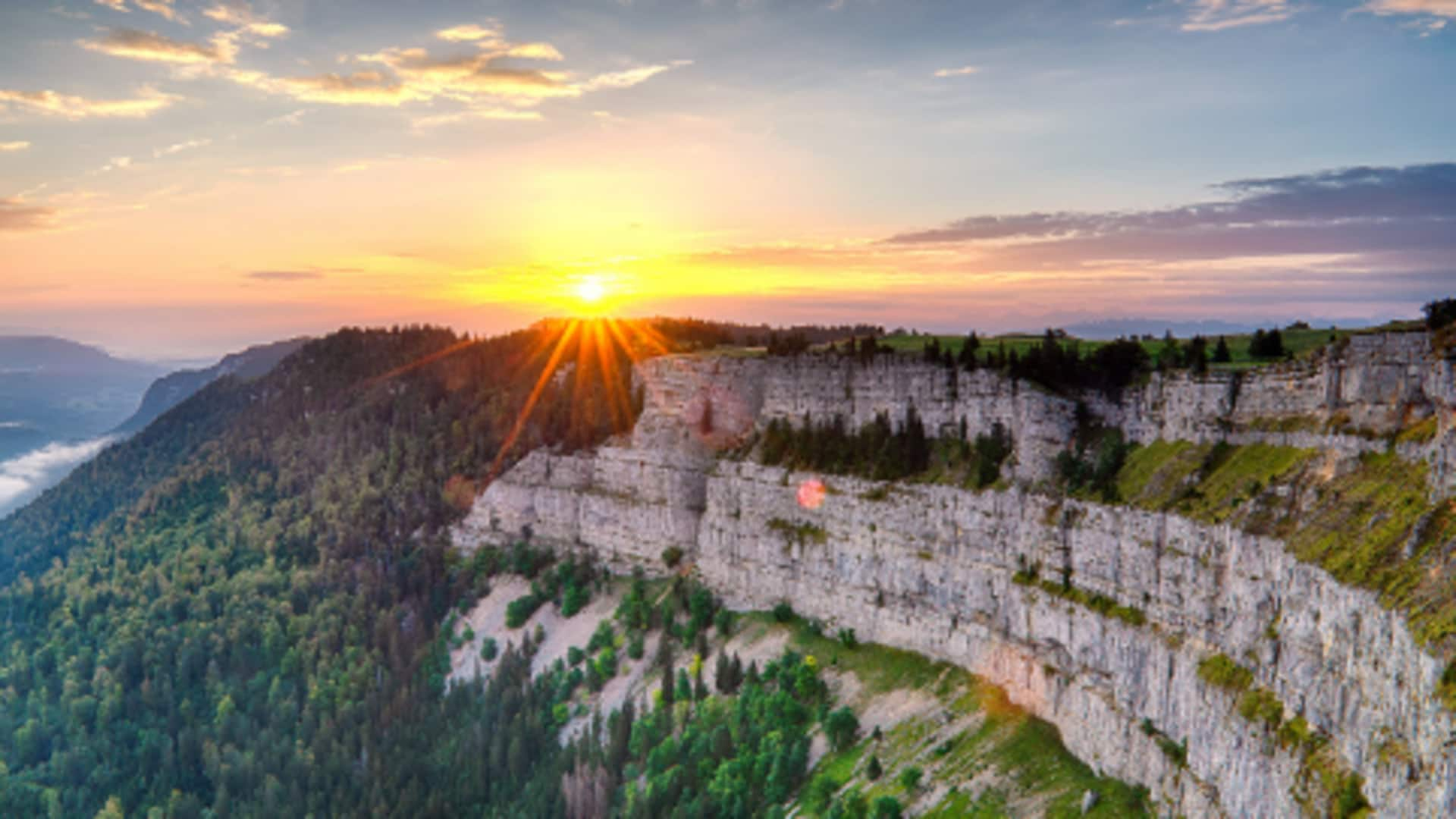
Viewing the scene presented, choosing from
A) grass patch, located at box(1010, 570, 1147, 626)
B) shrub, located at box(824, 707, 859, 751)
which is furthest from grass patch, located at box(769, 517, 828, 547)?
grass patch, located at box(1010, 570, 1147, 626)

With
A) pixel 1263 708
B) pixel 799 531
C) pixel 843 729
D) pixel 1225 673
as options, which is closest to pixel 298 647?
pixel 799 531

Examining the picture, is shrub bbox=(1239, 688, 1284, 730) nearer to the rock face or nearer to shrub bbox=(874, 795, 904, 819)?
the rock face

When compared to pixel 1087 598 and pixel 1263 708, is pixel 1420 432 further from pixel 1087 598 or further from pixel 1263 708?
pixel 1087 598

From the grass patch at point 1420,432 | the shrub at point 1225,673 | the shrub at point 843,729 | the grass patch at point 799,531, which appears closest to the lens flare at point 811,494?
the grass patch at point 799,531

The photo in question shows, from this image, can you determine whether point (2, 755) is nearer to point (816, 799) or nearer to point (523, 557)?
point (523, 557)

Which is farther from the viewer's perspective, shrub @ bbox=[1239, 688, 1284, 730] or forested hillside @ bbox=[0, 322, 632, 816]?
forested hillside @ bbox=[0, 322, 632, 816]

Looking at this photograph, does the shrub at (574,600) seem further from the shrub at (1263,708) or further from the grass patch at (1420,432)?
the grass patch at (1420,432)
